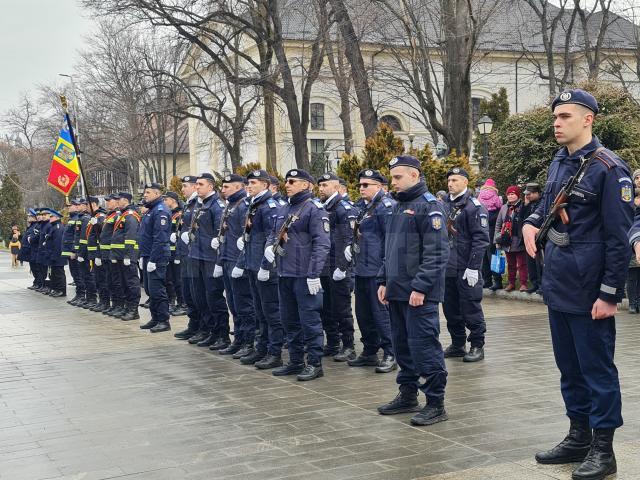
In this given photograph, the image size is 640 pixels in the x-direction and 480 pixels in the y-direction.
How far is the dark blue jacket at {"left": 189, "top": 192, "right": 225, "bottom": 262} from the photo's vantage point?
1120 cm

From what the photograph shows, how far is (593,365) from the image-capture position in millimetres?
5227

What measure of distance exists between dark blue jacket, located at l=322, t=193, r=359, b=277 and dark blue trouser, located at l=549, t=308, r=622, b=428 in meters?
4.68

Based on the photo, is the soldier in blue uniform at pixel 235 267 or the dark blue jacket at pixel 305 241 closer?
the dark blue jacket at pixel 305 241

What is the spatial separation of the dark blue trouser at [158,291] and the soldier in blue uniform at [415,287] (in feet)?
20.0

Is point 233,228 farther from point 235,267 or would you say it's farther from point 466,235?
point 466,235

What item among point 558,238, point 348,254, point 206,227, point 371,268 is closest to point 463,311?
point 371,268

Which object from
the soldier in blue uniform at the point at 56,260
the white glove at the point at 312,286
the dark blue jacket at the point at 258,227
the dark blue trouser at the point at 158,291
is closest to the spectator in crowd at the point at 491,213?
the dark blue trouser at the point at 158,291

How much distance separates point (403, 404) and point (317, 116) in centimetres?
5329

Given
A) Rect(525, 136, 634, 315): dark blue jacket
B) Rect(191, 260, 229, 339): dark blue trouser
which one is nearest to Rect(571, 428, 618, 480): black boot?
Rect(525, 136, 634, 315): dark blue jacket

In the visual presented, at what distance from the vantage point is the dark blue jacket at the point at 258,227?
9.86 metres

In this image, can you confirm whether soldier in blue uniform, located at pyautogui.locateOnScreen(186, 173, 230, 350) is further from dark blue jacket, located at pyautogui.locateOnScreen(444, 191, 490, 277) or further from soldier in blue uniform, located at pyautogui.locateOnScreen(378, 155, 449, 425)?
soldier in blue uniform, located at pyautogui.locateOnScreen(378, 155, 449, 425)

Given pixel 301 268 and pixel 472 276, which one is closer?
pixel 301 268

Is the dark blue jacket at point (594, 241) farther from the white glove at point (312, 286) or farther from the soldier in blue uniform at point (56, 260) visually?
the soldier in blue uniform at point (56, 260)

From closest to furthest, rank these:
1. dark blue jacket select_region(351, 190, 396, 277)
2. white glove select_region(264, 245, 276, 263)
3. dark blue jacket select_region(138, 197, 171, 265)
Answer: white glove select_region(264, 245, 276, 263), dark blue jacket select_region(351, 190, 396, 277), dark blue jacket select_region(138, 197, 171, 265)
